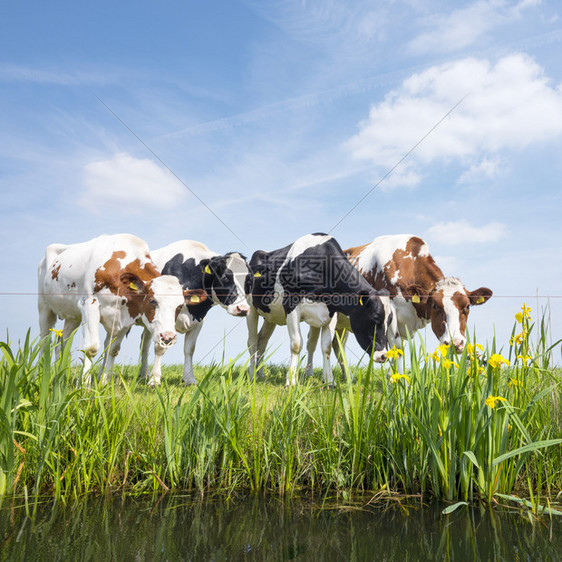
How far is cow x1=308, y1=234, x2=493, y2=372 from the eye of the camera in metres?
8.99

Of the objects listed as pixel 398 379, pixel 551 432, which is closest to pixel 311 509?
pixel 398 379

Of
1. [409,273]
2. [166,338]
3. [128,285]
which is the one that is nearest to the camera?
[166,338]

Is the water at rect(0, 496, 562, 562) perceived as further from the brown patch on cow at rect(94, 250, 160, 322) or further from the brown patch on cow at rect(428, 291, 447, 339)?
the brown patch on cow at rect(428, 291, 447, 339)

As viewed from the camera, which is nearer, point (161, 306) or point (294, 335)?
point (161, 306)

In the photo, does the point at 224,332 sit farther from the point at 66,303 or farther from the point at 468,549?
the point at 66,303

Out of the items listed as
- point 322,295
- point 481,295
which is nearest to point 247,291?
point 322,295

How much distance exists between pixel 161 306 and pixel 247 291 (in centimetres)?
200

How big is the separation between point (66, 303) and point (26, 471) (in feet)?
18.9

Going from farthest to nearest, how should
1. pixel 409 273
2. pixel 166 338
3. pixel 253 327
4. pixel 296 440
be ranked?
pixel 253 327
pixel 409 273
pixel 166 338
pixel 296 440

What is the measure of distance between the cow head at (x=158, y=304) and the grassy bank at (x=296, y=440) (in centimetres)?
374

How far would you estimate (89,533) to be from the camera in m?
2.88

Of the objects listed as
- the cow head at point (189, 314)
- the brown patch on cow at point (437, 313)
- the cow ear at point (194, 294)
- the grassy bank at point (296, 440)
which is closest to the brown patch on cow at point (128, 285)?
the cow ear at point (194, 294)

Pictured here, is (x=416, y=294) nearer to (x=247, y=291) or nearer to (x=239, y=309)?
(x=247, y=291)

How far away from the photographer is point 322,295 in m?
8.86
